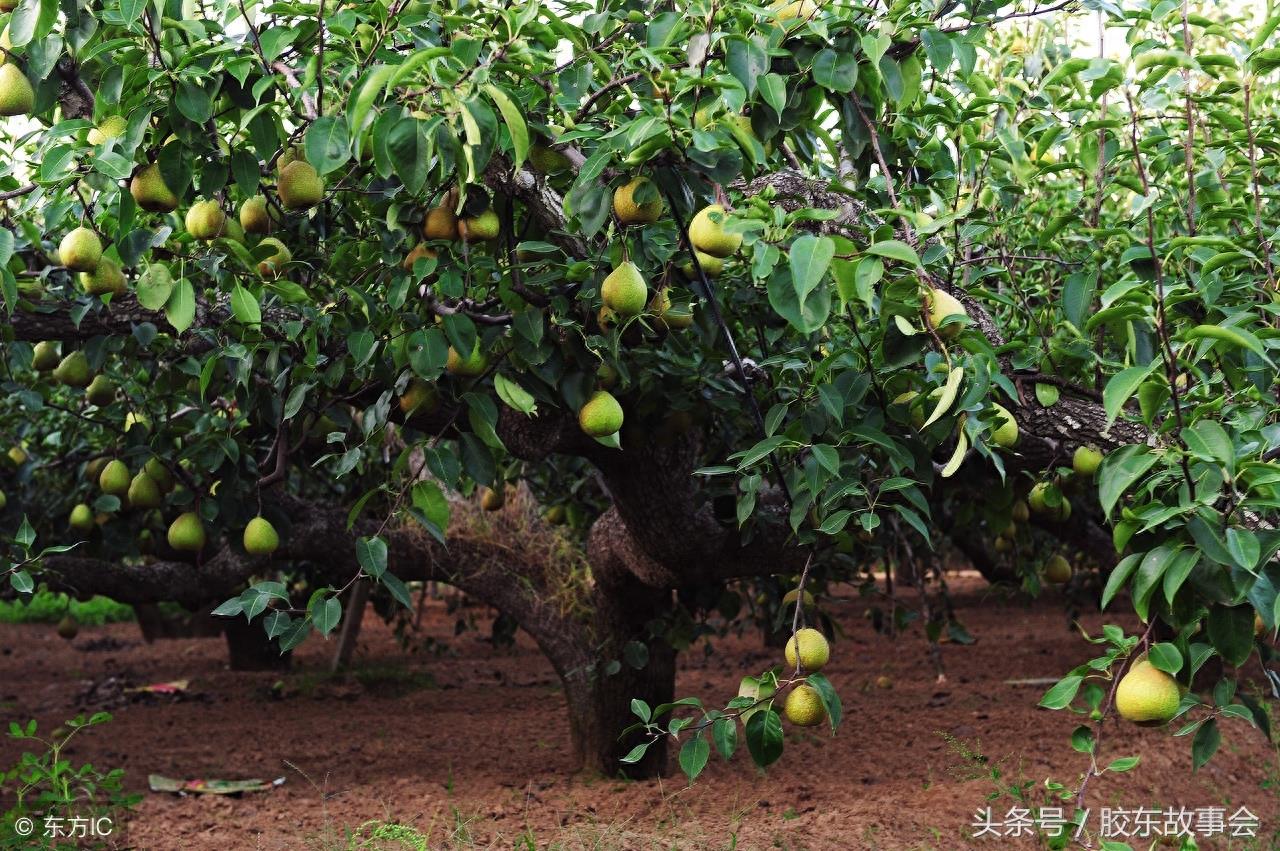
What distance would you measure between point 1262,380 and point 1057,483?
0.93 metres

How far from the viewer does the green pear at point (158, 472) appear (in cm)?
395

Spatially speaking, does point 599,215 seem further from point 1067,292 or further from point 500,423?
point 500,423

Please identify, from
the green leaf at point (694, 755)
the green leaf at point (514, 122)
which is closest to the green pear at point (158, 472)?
the green leaf at point (694, 755)

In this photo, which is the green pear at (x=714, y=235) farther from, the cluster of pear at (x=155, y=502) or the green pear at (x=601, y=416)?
the cluster of pear at (x=155, y=502)

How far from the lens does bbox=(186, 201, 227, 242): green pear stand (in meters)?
2.46

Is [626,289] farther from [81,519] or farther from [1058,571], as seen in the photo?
[1058,571]

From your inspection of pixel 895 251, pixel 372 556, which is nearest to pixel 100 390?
pixel 372 556

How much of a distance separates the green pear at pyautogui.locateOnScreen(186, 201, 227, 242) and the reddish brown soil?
225 centimetres

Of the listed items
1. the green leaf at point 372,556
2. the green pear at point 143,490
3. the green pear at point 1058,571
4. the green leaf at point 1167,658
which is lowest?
the green pear at point 1058,571

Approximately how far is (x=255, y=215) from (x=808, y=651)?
158 cm

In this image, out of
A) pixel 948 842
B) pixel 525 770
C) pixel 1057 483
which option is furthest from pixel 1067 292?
pixel 525 770

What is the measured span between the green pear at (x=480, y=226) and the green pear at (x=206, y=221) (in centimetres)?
53

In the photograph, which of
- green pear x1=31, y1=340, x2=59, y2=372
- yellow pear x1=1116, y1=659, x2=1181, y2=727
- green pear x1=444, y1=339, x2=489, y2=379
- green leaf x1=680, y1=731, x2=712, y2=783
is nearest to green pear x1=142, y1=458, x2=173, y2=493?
green pear x1=31, y1=340, x2=59, y2=372

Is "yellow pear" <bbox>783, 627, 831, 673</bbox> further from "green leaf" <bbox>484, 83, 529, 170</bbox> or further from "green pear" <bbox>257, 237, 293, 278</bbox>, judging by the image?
"green pear" <bbox>257, 237, 293, 278</bbox>
